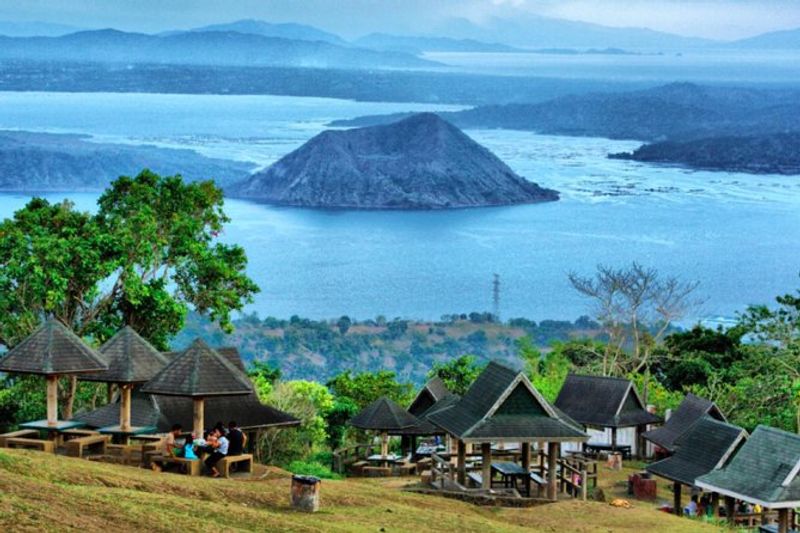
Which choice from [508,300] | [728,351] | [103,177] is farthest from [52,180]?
[728,351]

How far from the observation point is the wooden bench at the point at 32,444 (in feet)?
74.7

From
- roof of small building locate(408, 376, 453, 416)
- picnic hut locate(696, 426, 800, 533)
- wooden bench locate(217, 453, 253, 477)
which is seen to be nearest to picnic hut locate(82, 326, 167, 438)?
wooden bench locate(217, 453, 253, 477)

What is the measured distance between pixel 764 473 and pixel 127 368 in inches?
545

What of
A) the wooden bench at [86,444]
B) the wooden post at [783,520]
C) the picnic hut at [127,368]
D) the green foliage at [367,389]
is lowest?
the green foliage at [367,389]

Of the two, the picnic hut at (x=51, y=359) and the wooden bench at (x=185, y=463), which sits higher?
the picnic hut at (x=51, y=359)

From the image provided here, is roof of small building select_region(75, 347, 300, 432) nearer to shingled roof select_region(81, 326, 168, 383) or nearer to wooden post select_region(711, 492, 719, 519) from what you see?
shingled roof select_region(81, 326, 168, 383)

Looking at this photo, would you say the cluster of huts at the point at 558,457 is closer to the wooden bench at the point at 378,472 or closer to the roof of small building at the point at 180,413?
the wooden bench at the point at 378,472

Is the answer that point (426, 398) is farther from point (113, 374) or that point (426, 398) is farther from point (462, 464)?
point (113, 374)

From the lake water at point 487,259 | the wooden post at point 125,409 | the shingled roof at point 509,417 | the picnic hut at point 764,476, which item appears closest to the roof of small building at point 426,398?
the shingled roof at point 509,417

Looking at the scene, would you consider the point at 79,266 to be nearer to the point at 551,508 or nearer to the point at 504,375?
the point at 504,375

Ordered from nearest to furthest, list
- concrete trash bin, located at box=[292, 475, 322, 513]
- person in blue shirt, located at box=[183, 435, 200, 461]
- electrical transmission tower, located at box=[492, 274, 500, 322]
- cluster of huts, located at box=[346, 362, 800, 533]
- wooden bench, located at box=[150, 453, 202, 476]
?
concrete trash bin, located at box=[292, 475, 322, 513] < wooden bench, located at box=[150, 453, 202, 476] < person in blue shirt, located at box=[183, 435, 200, 461] < cluster of huts, located at box=[346, 362, 800, 533] < electrical transmission tower, located at box=[492, 274, 500, 322]

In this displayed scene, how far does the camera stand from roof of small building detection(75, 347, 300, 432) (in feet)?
89.0

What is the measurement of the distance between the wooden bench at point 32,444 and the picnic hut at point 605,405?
20.0 meters

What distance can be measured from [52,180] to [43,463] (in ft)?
608
